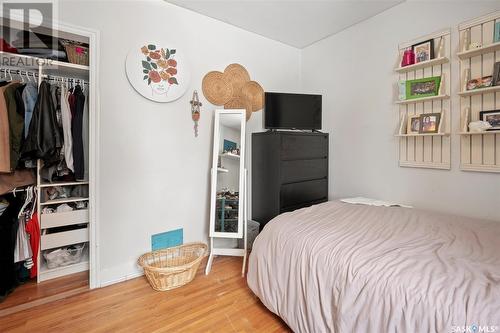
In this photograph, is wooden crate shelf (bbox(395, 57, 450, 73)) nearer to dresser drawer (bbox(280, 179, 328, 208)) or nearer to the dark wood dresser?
the dark wood dresser

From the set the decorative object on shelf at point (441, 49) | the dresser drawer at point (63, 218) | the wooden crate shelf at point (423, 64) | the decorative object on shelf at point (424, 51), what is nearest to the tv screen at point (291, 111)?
the wooden crate shelf at point (423, 64)

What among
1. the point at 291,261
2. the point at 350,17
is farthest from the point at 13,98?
the point at 350,17

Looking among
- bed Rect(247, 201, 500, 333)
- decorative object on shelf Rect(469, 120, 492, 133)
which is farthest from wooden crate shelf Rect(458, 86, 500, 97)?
bed Rect(247, 201, 500, 333)

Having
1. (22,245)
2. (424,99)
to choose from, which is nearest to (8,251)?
(22,245)

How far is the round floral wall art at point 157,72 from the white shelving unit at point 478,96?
227cm

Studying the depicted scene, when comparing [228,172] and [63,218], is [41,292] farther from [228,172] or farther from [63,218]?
[228,172]

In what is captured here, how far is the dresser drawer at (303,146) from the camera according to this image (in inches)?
90.1

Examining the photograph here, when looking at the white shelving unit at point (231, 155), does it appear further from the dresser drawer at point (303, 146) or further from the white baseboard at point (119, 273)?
the white baseboard at point (119, 273)

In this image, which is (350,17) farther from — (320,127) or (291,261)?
(291,261)

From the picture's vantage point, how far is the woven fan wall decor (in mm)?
2365

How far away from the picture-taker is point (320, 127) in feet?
8.75

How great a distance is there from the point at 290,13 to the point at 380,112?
1.34 m

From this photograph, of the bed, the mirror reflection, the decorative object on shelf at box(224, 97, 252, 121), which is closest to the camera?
the bed

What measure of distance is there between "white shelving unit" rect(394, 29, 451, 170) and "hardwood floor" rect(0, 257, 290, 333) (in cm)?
177
